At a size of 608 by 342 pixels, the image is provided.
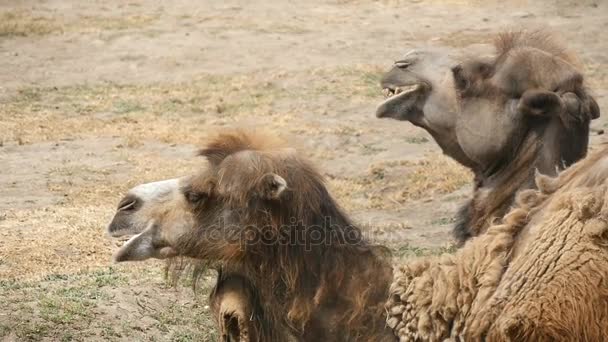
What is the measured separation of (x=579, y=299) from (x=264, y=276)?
1.30m

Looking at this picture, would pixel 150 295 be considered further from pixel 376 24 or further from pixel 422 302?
pixel 376 24

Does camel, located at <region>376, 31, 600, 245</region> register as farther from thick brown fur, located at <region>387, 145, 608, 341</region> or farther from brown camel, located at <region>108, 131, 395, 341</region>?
thick brown fur, located at <region>387, 145, 608, 341</region>

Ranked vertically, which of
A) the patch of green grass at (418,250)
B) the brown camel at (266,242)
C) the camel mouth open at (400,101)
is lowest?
the patch of green grass at (418,250)

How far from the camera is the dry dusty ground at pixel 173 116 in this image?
6908mm

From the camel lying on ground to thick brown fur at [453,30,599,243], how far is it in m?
1.57

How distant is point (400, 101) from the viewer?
6.31 m

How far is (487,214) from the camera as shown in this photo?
5867 mm

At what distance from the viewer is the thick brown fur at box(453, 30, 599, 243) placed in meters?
5.70

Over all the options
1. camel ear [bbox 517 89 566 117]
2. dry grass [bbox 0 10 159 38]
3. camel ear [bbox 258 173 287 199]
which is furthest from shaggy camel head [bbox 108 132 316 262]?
dry grass [bbox 0 10 159 38]

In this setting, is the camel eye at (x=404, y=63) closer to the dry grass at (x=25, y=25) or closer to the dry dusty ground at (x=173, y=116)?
the dry dusty ground at (x=173, y=116)

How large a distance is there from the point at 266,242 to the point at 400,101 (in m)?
2.17

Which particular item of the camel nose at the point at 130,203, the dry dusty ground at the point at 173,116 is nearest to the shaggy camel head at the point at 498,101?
the dry dusty ground at the point at 173,116

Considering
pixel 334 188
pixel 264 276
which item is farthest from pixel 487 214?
pixel 334 188

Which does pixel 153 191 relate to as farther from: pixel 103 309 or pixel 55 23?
pixel 55 23
